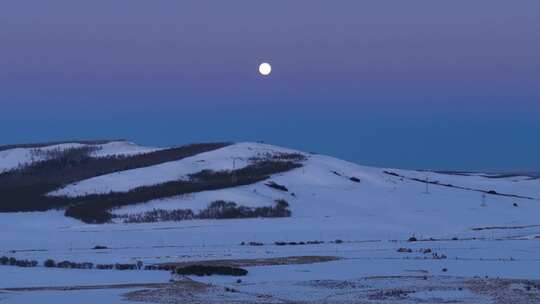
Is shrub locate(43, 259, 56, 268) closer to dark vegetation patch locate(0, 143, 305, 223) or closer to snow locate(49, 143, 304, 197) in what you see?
dark vegetation patch locate(0, 143, 305, 223)

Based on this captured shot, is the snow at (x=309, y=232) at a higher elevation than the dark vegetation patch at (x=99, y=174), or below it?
below

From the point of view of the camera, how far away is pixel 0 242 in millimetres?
50219

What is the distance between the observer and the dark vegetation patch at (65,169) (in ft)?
262

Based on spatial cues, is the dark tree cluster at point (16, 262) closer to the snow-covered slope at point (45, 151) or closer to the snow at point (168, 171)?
the snow at point (168, 171)

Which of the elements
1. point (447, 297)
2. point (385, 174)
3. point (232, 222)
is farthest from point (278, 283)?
point (385, 174)

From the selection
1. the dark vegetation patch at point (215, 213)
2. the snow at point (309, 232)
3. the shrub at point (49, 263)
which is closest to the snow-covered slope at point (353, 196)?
the snow at point (309, 232)

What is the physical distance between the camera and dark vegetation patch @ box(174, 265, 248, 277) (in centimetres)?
3291

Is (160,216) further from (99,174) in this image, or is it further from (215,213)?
(99,174)

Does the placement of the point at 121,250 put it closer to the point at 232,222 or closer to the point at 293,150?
the point at 232,222

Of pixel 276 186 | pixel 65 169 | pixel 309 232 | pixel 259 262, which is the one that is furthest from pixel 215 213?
pixel 65 169

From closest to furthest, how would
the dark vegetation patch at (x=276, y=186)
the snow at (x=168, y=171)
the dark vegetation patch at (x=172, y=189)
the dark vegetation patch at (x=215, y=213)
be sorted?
the dark vegetation patch at (x=215, y=213) → the dark vegetation patch at (x=172, y=189) → the dark vegetation patch at (x=276, y=186) → the snow at (x=168, y=171)

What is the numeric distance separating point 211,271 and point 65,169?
77.4 meters

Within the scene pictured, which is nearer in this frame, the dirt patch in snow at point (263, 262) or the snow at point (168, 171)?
the dirt patch in snow at point (263, 262)

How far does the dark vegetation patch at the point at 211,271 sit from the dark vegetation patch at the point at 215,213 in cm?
3061
